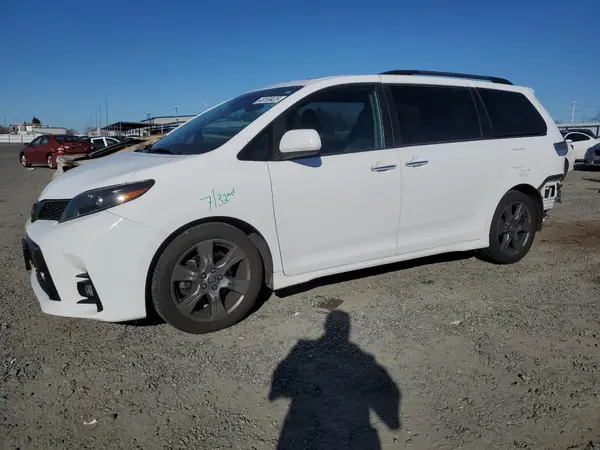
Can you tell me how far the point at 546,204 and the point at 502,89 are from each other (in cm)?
133

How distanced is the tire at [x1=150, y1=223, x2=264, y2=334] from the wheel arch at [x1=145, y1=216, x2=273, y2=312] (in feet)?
0.09

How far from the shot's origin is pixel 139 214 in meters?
3.07

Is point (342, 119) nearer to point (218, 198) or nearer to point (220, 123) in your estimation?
point (220, 123)

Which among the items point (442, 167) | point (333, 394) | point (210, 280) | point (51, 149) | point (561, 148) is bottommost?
point (333, 394)

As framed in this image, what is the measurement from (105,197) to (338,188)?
169 centimetres

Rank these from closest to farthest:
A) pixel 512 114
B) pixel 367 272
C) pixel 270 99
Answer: pixel 270 99 → pixel 367 272 → pixel 512 114

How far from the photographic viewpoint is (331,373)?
2895 mm

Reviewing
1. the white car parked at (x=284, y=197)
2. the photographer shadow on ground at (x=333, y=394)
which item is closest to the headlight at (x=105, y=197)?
the white car parked at (x=284, y=197)

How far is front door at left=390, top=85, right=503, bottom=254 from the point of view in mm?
4137

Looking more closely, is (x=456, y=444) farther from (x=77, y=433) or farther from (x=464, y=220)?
(x=464, y=220)

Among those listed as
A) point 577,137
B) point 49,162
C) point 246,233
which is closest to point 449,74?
point 246,233

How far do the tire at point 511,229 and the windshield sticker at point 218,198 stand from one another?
2.81 meters

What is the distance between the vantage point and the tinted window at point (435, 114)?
4.21 meters

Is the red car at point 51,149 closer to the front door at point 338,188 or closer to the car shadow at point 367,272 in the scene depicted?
the car shadow at point 367,272
